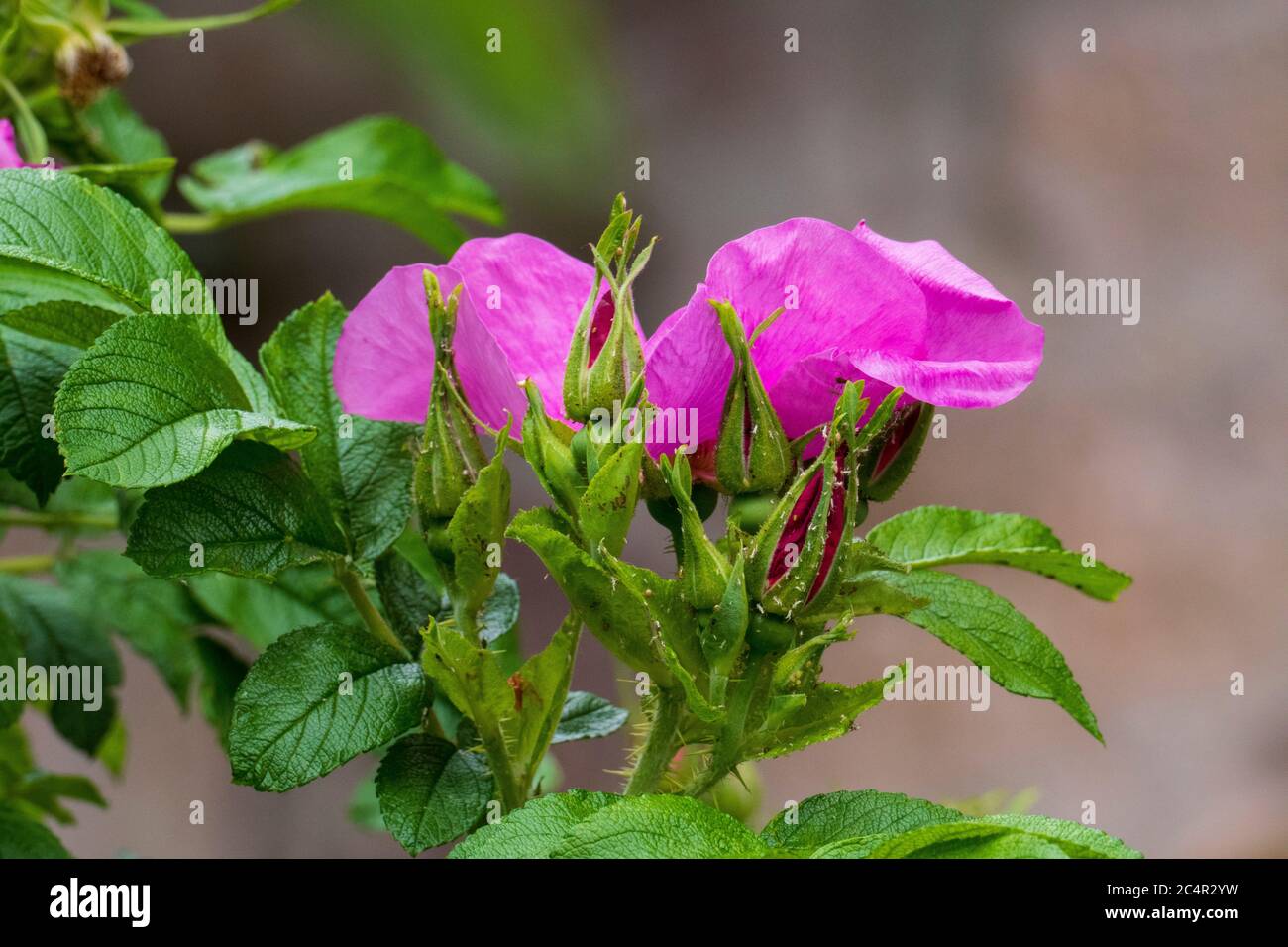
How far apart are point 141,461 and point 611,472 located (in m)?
0.16

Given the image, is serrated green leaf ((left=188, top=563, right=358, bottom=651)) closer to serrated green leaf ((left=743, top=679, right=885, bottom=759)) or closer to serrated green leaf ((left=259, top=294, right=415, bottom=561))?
serrated green leaf ((left=259, top=294, right=415, bottom=561))

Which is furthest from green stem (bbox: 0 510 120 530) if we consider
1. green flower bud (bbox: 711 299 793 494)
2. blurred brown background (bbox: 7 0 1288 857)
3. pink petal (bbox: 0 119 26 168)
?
blurred brown background (bbox: 7 0 1288 857)

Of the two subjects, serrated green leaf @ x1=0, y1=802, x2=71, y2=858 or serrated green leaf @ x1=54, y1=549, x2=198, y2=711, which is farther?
serrated green leaf @ x1=54, y1=549, x2=198, y2=711

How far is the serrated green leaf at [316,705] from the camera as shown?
44 centimetres

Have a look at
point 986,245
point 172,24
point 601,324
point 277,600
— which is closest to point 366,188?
point 172,24

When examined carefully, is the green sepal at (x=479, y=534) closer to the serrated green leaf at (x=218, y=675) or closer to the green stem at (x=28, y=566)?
the serrated green leaf at (x=218, y=675)

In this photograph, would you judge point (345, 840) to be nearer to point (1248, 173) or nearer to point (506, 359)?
point (1248, 173)

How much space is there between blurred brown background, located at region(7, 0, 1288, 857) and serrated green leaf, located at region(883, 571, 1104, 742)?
6.17ft

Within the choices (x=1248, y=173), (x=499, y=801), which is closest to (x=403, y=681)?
(x=499, y=801)

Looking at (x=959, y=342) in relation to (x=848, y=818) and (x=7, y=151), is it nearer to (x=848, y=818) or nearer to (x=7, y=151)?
(x=848, y=818)

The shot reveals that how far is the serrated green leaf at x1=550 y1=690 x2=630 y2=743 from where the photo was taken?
0.55 metres

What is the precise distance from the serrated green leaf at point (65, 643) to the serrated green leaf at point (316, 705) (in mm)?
326

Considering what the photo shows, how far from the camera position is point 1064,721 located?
2.61 m

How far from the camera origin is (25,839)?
649mm
